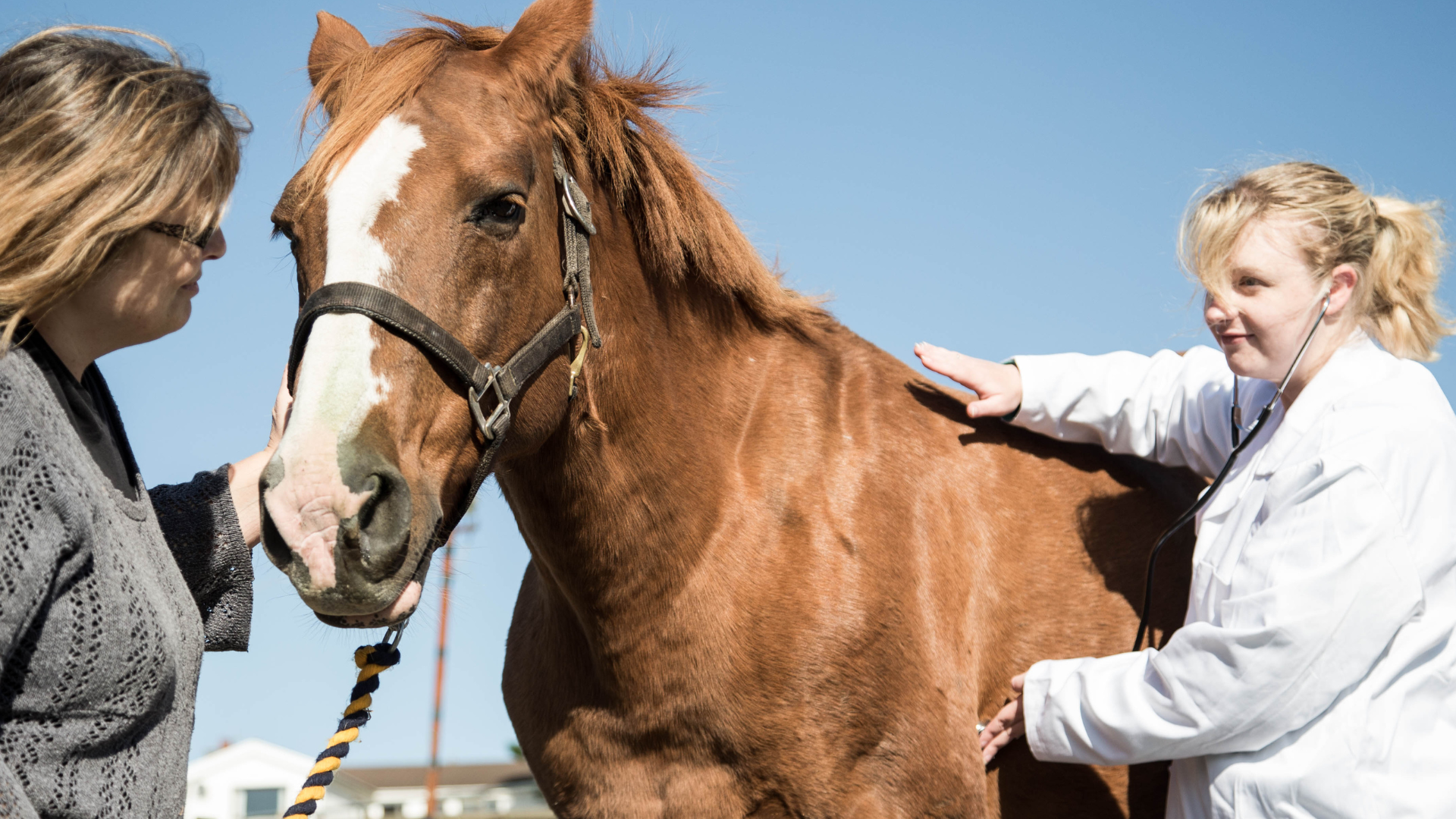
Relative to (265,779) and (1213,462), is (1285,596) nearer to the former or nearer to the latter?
(1213,462)

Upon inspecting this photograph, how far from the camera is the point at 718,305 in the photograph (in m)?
3.05

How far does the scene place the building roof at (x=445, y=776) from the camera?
36.3 m

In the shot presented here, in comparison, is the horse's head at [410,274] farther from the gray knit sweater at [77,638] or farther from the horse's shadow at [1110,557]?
the horse's shadow at [1110,557]

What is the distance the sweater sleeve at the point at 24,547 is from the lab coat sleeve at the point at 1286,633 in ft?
6.94

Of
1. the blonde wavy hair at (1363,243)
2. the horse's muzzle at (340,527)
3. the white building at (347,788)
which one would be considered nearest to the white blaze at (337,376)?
the horse's muzzle at (340,527)

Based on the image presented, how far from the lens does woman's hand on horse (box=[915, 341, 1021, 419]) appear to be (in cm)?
320

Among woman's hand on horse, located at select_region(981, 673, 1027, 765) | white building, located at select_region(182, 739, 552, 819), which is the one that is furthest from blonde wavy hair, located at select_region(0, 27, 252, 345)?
white building, located at select_region(182, 739, 552, 819)

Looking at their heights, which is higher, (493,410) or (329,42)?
(329,42)

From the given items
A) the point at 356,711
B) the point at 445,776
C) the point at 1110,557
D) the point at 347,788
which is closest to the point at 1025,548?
the point at 1110,557

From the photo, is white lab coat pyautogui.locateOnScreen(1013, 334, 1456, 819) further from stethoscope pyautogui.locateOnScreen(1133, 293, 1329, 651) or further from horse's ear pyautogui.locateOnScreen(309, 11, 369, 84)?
horse's ear pyautogui.locateOnScreen(309, 11, 369, 84)

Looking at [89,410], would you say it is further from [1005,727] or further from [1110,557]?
[1110,557]

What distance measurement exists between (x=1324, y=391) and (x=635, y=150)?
1.80 meters

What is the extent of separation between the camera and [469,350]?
2271mm

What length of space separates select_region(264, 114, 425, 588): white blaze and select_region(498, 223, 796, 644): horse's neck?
635 mm
